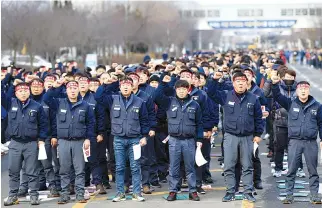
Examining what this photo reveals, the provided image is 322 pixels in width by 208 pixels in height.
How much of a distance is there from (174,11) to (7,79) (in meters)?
63.3

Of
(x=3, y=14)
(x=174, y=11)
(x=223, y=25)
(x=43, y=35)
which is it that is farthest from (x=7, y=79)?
(x=223, y=25)

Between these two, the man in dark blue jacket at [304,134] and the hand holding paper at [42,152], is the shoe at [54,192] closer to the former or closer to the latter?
the hand holding paper at [42,152]

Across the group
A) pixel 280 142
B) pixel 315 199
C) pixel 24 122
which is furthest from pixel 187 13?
pixel 315 199

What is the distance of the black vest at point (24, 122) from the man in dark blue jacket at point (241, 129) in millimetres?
3054

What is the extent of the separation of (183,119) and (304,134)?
1915 millimetres

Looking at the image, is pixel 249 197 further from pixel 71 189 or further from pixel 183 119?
pixel 71 189

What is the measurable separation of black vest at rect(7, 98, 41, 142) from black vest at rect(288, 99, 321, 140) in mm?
4078

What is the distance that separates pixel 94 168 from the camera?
13.3m

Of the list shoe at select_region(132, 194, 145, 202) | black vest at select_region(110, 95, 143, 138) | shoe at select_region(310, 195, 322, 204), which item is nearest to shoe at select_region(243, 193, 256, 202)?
shoe at select_region(310, 195, 322, 204)

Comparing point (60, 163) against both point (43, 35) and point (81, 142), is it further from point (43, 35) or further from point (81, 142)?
point (43, 35)

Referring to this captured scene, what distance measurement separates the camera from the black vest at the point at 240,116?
12.1 m

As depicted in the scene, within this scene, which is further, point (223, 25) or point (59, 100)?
point (223, 25)

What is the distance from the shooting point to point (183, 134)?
12.4 metres

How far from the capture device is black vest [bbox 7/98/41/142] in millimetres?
12438
